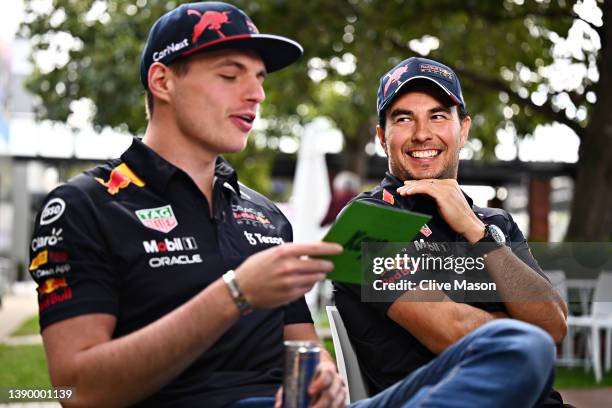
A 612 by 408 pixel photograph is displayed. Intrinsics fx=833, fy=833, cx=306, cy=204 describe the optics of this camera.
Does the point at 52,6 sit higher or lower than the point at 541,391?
higher

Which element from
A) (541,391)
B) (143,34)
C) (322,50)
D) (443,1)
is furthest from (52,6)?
(541,391)

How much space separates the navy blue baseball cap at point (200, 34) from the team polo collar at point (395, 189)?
0.67 metres

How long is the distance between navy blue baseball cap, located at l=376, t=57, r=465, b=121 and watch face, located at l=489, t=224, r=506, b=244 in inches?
19.7

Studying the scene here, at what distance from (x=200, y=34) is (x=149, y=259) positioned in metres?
0.60

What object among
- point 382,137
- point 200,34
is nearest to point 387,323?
point 382,137

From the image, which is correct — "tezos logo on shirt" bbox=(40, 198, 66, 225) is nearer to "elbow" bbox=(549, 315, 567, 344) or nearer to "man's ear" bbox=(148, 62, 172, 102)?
"man's ear" bbox=(148, 62, 172, 102)

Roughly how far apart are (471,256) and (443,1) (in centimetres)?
683

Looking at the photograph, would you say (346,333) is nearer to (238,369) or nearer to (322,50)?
(238,369)

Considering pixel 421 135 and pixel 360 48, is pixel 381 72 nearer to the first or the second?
pixel 360 48

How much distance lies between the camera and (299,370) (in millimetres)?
1679

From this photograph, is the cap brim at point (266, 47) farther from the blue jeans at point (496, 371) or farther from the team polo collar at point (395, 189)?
the blue jeans at point (496, 371)

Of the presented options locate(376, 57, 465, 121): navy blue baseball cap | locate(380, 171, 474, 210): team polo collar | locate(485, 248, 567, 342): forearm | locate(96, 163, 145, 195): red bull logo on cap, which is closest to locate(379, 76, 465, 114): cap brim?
locate(376, 57, 465, 121): navy blue baseball cap

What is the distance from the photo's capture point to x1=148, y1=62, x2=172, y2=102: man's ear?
2270mm

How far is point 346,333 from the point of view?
8.66 ft
